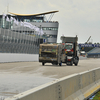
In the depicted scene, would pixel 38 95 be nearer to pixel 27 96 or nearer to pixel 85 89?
pixel 27 96

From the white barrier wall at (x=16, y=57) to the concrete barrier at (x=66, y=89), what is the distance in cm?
2500

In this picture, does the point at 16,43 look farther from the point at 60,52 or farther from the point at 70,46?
the point at 60,52

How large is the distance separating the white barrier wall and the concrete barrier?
25.0 meters

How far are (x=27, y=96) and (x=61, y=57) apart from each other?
88.8 feet

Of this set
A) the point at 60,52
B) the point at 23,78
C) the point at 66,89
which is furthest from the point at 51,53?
the point at 66,89

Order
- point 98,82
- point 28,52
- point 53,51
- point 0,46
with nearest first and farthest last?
point 98,82
point 53,51
point 0,46
point 28,52

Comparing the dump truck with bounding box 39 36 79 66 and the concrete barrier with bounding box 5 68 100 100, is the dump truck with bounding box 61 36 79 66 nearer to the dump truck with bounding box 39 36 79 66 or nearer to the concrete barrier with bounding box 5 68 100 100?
the dump truck with bounding box 39 36 79 66

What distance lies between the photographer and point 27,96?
15.1ft

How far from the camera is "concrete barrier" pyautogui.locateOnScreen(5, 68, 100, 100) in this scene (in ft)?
16.4

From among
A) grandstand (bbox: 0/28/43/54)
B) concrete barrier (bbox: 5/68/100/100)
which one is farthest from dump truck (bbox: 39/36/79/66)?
concrete barrier (bbox: 5/68/100/100)

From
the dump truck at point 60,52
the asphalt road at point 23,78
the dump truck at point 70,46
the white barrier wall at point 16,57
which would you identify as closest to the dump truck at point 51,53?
the dump truck at point 60,52

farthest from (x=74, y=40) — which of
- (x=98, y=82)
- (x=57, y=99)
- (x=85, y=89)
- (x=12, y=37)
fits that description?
(x=57, y=99)

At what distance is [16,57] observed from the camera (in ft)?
133

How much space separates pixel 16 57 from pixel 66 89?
33.8 m
